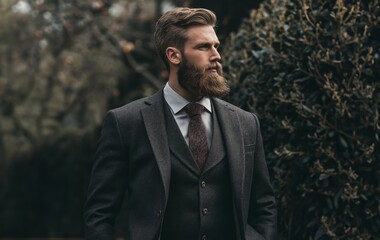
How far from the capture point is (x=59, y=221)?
18078 mm

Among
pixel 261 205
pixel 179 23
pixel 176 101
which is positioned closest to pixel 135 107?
pixel 176 101

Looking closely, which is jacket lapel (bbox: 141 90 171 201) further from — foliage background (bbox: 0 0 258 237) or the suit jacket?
foliage background (bbox: 0 0 258 237)

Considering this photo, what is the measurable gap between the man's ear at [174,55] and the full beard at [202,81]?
1.3 inches

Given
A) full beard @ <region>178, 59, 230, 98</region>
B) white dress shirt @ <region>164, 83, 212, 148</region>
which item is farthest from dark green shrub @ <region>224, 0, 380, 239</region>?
full beard @ <region>178, 59, 230, 98</region>

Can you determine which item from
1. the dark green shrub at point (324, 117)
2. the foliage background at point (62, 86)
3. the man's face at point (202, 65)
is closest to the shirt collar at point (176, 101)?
the man's face at point (202, 65)

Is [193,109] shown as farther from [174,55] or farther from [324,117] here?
[324,117]

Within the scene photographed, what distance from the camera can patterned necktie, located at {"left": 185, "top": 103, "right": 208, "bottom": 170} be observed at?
13.2ft

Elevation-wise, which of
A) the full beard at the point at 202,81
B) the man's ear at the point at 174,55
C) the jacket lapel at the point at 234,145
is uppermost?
the man's ear at the point at 174,55

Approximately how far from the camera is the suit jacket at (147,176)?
3.95m

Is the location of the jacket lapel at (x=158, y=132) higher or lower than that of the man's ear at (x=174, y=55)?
lower

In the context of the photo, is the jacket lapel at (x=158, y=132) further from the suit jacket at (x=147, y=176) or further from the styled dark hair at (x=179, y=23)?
the styled dark hair at (x=179, y=23)

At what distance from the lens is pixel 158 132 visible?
4.05m

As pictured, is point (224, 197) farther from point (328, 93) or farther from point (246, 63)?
point (246, 63)

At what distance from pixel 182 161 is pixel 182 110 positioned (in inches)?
11.8
